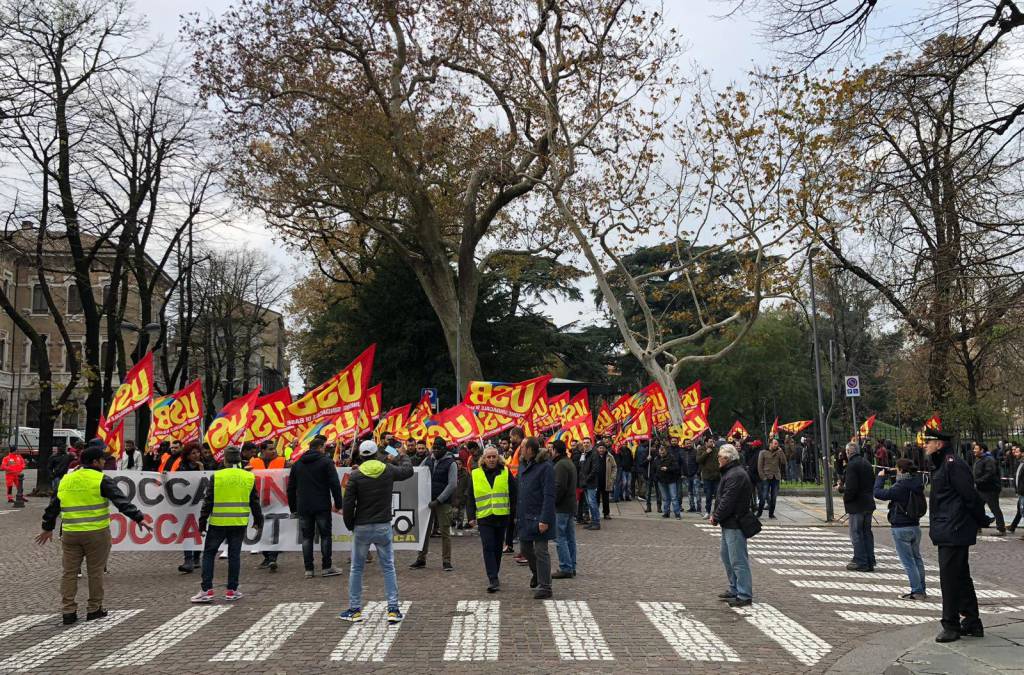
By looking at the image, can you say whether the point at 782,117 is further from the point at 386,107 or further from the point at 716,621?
the point at 716,621

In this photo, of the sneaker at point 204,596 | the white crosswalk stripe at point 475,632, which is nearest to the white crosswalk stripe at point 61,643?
the sneaker at point 204,596

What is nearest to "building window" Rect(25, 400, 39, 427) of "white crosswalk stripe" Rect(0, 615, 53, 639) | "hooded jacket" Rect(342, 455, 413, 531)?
"white crosswalk stripe" Rect(0, 615, 53, 639)

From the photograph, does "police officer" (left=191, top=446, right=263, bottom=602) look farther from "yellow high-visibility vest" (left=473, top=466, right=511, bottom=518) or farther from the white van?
the white van

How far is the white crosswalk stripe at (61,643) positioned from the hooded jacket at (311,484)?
2.43 m

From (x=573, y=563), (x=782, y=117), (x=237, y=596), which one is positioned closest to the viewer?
(x=237, y=596)

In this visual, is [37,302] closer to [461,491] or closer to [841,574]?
[461,491]

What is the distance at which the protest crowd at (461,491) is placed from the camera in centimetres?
883

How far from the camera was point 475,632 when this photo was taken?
816 cm

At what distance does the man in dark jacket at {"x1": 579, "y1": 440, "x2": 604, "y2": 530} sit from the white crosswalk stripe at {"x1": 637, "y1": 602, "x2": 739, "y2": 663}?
7475 millimetres

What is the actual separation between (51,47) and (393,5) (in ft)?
32.9

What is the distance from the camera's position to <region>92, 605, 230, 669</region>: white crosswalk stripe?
7.23 m

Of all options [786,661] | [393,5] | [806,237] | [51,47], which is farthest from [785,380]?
[786,661]

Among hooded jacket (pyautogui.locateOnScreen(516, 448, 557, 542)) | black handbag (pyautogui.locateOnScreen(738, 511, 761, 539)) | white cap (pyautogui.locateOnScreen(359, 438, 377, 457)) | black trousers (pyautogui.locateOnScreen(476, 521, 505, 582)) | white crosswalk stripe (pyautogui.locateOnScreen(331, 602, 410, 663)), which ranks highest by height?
white cap (pyautogui.locateOnScreen(359, 438, 377, 457))

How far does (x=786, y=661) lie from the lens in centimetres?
724
